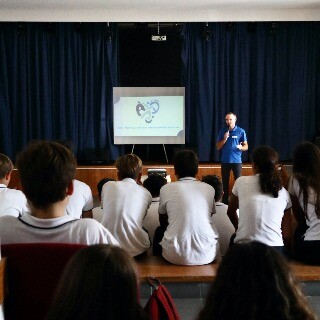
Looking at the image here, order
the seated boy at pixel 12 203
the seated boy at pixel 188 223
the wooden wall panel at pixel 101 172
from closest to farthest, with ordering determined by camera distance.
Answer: the seated boy at pixel 12 203
the seated boy at pixel 188 223
the wooden wall panel at pixel 101 172

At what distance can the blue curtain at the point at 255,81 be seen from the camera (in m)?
7.58

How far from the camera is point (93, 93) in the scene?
25.3ft

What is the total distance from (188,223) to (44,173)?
1725 millimetres

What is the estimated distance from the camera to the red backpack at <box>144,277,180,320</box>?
158 cm

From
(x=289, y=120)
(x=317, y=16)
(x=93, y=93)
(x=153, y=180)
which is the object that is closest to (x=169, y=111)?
(x=93, y=93)

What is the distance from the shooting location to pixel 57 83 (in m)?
7.67

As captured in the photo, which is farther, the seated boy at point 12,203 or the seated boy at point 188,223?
the seated boy at point 188,223

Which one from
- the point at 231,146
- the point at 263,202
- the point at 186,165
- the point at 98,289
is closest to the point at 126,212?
the point at 186,165

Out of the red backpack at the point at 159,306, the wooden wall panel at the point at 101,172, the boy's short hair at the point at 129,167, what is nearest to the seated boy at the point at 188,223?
the boy's short hair at the point at 129,167

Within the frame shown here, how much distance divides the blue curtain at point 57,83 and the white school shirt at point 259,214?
Answer: 15.0 ft

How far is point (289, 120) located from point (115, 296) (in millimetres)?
6955

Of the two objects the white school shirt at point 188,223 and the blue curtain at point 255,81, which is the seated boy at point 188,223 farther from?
the blue curtain at point 255,81

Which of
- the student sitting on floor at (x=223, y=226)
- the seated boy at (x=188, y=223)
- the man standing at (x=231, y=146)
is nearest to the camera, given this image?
the seated boy at (x=188, y=223)

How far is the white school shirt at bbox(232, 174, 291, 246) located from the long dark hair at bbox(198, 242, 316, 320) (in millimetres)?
2107
